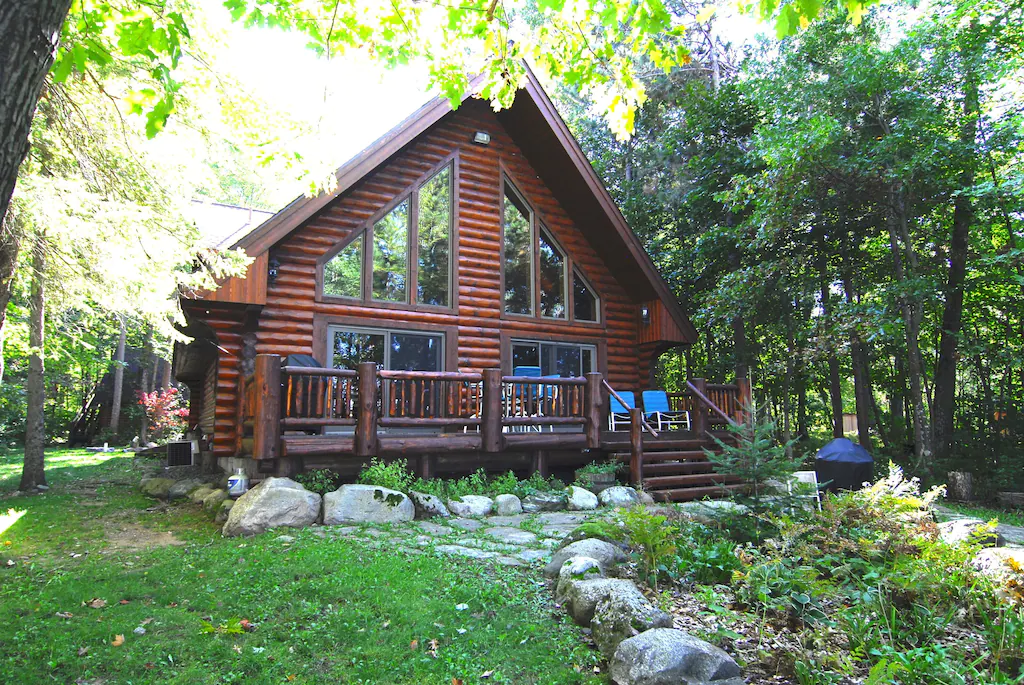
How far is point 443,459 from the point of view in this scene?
9508 mm

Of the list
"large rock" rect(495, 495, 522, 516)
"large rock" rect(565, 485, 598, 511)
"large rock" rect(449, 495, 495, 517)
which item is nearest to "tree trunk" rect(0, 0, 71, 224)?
"large rock" rect(449, 495, 495, 517)

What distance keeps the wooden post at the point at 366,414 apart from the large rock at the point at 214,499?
186 cm

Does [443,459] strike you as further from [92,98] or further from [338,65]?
[92,98]

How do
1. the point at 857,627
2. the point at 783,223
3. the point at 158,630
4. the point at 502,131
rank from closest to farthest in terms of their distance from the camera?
the point at 857,627, the point at 158,630, the point at 502,131, the point at 783,223

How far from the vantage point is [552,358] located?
505 inches

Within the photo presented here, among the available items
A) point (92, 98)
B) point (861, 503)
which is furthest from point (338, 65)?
point (861, 503)

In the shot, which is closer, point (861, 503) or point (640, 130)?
point (861, 503)

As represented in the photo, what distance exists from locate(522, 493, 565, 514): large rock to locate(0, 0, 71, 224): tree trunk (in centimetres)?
696

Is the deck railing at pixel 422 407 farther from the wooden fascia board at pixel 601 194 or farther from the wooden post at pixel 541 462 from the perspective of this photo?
the wooden fascia board at pixel 601 194

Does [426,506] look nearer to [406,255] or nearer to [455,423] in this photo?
[455,423]

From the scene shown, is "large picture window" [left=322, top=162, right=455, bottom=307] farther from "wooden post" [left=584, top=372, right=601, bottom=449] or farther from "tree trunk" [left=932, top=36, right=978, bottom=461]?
"tree trunk" [left=932, top=36, right=978, bottom=461]

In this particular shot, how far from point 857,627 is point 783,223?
11798 millimetres

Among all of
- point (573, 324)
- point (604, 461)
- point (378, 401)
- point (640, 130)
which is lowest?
point (604, 461)

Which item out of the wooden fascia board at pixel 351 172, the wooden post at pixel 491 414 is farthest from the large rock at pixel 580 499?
the wooden fascia board at pixel 351 172
